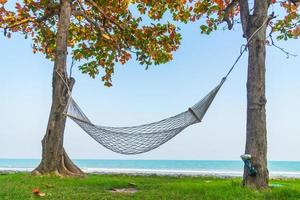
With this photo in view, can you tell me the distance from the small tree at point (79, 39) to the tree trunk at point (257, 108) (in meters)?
3.77

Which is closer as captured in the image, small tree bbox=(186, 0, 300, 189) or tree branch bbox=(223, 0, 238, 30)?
small tree bbox=(186, 0, 300, 189)

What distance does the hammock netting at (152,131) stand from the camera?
4.69 meters

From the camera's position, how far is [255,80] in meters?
5.17

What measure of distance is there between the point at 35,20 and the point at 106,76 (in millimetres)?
2378

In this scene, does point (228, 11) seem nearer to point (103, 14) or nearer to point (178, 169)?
point (103, 14)

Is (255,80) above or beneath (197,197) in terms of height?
above

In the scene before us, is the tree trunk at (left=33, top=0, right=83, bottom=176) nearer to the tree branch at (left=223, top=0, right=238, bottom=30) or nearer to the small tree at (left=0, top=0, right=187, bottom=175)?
the small tree at (left=0, top=0, right=187, bottom=175)

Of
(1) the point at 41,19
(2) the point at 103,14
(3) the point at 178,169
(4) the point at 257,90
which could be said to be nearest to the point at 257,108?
(4) the point at 257,90

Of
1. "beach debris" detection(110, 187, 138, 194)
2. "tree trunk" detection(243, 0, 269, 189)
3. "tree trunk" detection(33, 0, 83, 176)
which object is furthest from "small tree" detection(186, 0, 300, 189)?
"tree trunk" detection(33, 0, 83, 176)

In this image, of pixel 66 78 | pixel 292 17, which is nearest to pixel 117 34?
pixel 66 78

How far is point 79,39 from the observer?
10234 mm

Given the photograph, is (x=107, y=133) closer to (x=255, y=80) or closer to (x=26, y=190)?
(x=26, y=190)

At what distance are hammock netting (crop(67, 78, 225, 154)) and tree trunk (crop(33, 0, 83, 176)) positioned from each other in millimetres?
2855

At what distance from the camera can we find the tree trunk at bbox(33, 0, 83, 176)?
24.7 feet
